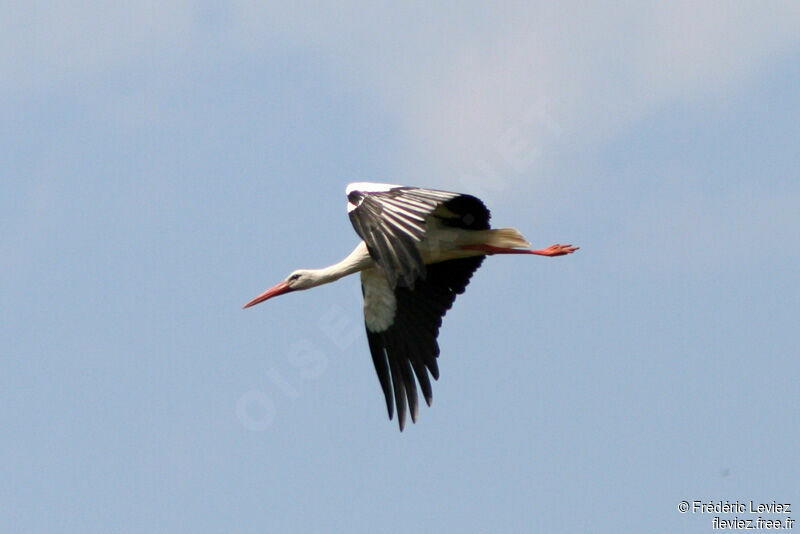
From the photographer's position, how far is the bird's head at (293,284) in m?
12.4

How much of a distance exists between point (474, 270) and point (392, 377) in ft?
4.20

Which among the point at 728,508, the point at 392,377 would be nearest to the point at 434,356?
the point at 392,377

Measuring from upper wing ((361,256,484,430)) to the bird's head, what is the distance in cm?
50

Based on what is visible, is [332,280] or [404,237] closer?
[404,237]

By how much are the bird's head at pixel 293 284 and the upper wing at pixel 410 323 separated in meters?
0.50

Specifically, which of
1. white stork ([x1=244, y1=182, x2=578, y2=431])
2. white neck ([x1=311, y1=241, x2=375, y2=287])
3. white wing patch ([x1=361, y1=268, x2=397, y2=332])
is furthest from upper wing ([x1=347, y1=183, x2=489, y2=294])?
white wing patch ([x1=361, y1=268, x2=397, y2=332])

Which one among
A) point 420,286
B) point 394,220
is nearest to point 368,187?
point 394,220

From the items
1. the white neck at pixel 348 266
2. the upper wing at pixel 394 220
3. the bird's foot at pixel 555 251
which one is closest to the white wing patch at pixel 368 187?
the upper wing at pixel 394 220

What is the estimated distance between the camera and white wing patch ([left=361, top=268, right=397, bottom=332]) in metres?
12.4

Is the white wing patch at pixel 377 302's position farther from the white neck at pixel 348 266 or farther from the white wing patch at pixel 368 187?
the white wing patch at pixel 368 187

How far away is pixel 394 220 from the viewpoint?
31.8 feet

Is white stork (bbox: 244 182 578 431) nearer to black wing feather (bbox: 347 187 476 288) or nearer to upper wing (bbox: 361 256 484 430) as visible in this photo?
upper wing (bbox: 361 256 484 430)

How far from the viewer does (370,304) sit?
12.6 meters

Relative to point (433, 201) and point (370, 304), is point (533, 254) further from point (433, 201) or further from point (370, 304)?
point (433, 201)
